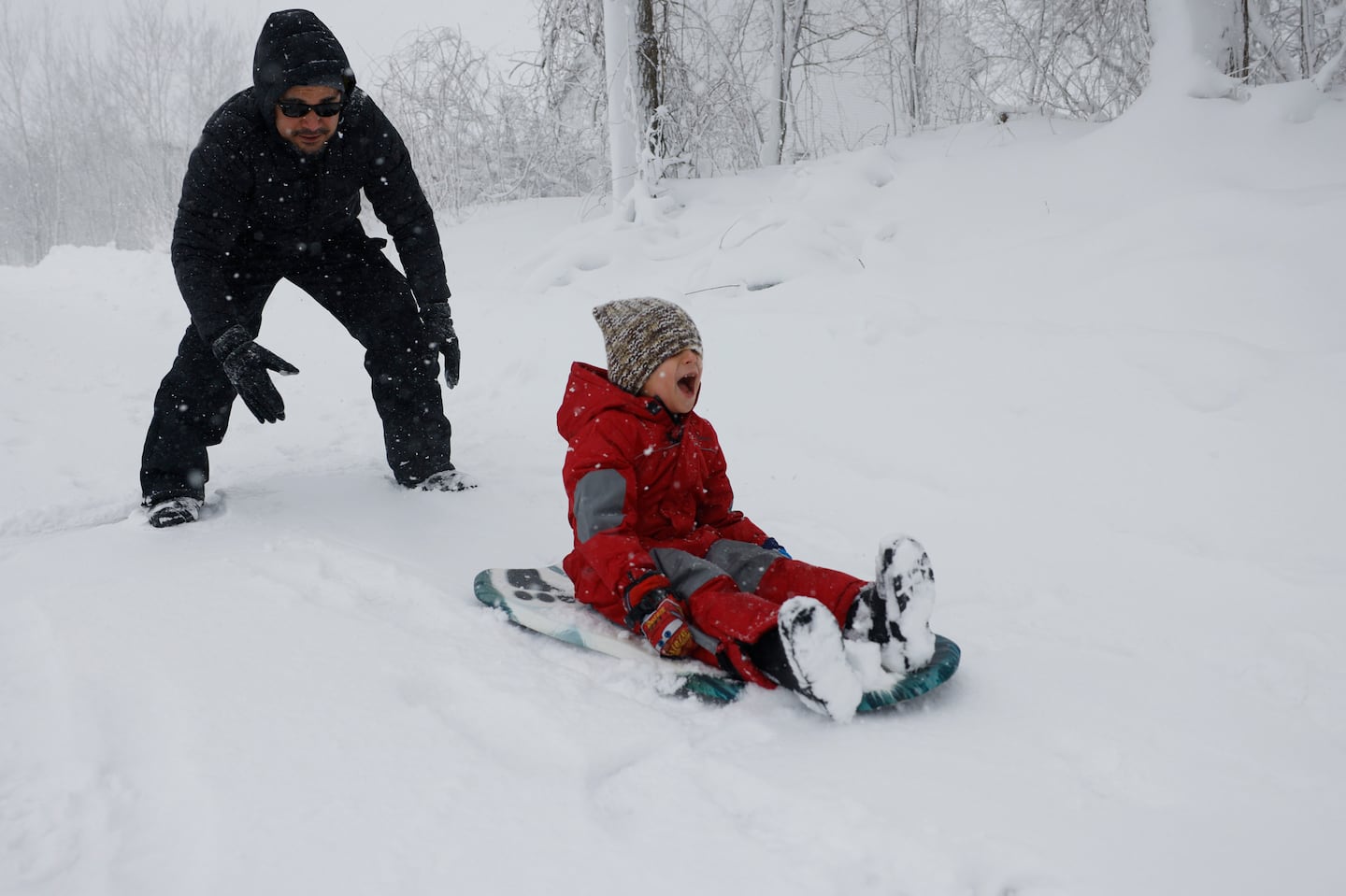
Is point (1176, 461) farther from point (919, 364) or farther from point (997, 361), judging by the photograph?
point (919, 364)

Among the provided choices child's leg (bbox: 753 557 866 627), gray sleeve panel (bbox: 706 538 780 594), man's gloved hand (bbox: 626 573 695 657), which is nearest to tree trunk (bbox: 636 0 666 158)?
gray sleeve panel (bbox: 706 538 780 594)

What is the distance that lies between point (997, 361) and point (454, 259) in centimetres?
521

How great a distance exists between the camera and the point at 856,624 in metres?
2.01

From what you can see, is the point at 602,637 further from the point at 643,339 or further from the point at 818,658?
the point at 643,339

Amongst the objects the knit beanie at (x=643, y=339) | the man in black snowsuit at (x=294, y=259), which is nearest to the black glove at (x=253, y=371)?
the man in black snowsuit at (x=294, y=259)

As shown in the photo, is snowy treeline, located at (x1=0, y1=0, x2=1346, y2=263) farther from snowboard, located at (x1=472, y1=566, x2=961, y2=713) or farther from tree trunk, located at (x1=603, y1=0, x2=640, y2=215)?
snowboard, located at (x1=472, y1=566, x2=961, y2=713)

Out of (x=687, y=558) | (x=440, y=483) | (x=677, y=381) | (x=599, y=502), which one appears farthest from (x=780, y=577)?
(x=440, y=483)

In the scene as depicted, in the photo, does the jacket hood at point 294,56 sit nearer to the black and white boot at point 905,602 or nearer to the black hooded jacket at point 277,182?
the black hooded jacket at point 277,182

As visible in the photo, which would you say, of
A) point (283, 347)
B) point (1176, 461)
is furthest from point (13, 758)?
point (283, 347)

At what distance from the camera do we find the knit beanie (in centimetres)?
239

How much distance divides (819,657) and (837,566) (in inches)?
44.5

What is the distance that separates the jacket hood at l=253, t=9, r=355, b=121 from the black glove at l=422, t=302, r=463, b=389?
877mm

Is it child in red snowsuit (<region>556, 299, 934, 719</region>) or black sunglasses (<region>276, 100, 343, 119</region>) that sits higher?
black sunglasses (<region>276, 100, 343, 119</region>)

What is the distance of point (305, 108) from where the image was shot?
2744mm
